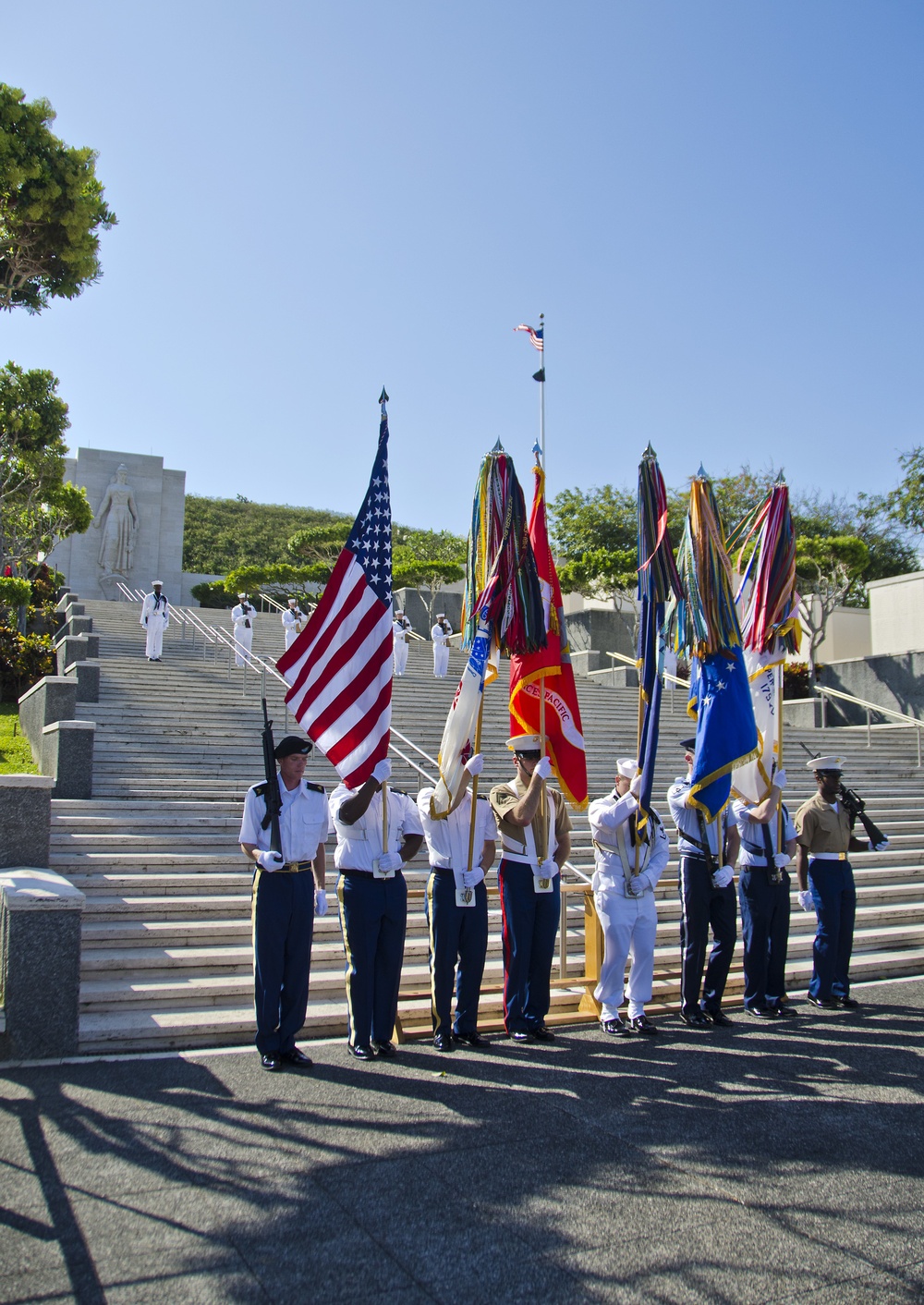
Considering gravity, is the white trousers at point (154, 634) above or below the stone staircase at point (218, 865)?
above

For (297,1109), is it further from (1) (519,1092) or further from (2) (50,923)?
(2) (50,923)

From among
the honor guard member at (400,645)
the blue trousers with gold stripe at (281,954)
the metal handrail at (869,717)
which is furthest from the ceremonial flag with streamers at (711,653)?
the honor guard member at (400,645)

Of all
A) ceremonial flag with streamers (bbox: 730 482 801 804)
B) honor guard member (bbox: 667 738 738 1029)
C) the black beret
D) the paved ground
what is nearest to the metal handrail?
ceremonial flag with streamers (bbox: 730 482 801 804)

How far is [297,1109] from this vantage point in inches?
201

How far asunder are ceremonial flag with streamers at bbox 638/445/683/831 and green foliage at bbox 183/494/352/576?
4898cm

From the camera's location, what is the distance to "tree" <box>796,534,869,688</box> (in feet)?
79.2

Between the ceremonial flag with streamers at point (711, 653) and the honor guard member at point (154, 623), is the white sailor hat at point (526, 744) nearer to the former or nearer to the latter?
the ceremonial flag with streamers at point (711, 653)

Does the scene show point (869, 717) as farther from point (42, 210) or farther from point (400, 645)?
point (42, 210)

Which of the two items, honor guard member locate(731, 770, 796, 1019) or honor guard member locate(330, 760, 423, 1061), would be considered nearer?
honor guard member locate(330, 760, 423, 1061)

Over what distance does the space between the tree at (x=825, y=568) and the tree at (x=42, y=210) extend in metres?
17.7

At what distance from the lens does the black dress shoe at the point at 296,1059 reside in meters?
5.89

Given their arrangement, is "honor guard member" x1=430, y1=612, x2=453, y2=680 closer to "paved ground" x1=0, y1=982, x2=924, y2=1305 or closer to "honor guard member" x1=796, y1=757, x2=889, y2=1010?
"honor guard member" x1=796, y1=757, x2=889, y2=1010

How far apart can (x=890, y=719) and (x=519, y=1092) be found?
17.4 meters

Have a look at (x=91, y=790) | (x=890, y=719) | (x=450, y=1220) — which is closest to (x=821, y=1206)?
(x=450, y=1220)
